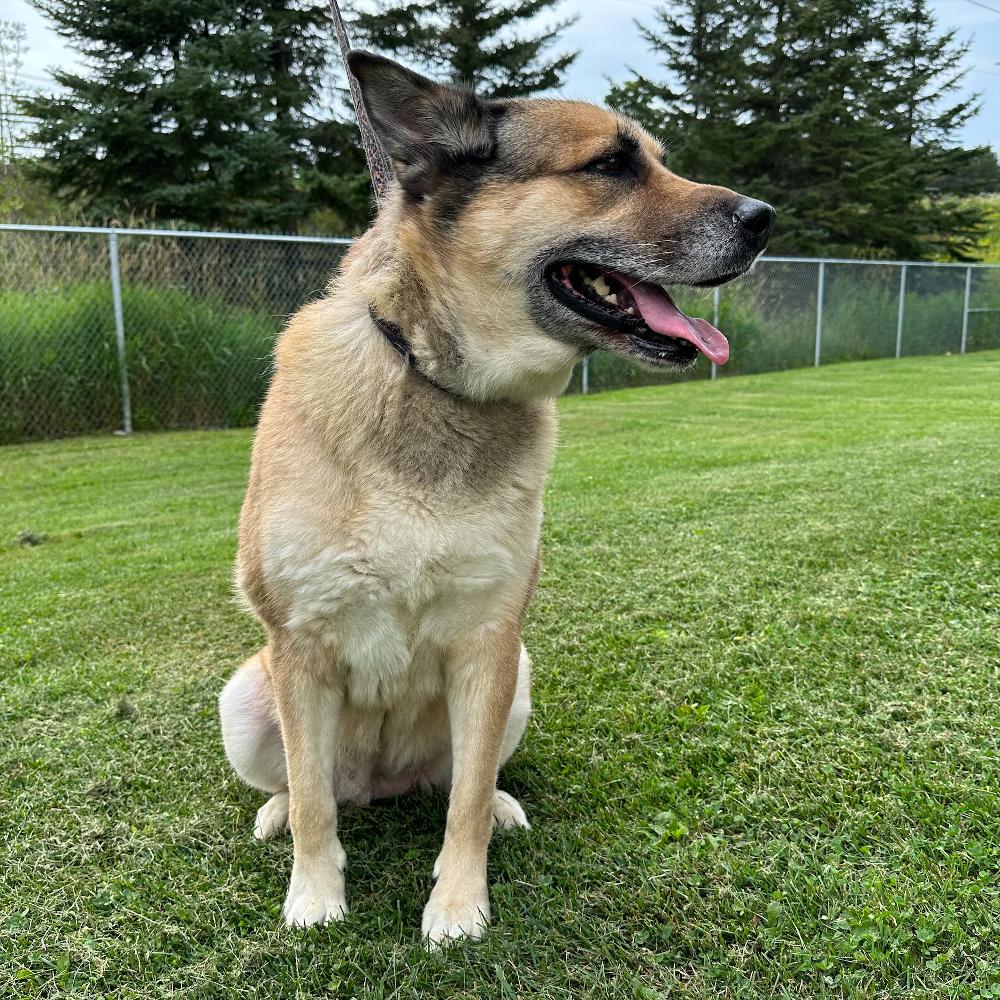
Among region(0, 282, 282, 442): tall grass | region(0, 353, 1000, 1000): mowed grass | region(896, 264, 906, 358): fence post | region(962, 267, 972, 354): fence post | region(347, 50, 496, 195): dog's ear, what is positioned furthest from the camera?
region(962, 267, 972, 354): fence post

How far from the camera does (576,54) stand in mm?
20031

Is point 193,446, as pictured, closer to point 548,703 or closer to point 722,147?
point 548,703

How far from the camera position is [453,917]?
1.80m

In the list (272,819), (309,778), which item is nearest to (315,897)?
(309,778)

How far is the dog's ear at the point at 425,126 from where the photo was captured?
193cm

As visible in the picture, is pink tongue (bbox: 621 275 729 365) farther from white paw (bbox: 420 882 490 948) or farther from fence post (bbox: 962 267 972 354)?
fence post (bbox: 962 267 972 354)

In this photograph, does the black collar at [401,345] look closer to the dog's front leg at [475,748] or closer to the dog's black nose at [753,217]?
the dog's front leg at [475,748]

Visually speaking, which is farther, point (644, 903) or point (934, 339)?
point (934, 339)

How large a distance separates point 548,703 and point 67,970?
154cm

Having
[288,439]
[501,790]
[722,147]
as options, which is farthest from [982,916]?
[722,147]

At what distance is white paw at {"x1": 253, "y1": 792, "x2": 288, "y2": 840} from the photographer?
2.15 metres

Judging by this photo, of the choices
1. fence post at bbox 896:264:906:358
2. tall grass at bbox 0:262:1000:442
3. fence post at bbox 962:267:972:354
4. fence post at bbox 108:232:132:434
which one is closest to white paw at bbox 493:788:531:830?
tall grass at bbox 0:262:1000:442

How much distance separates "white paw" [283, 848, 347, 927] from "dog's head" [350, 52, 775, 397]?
118 centimetres

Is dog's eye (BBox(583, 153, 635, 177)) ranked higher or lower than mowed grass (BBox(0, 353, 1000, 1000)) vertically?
higher
